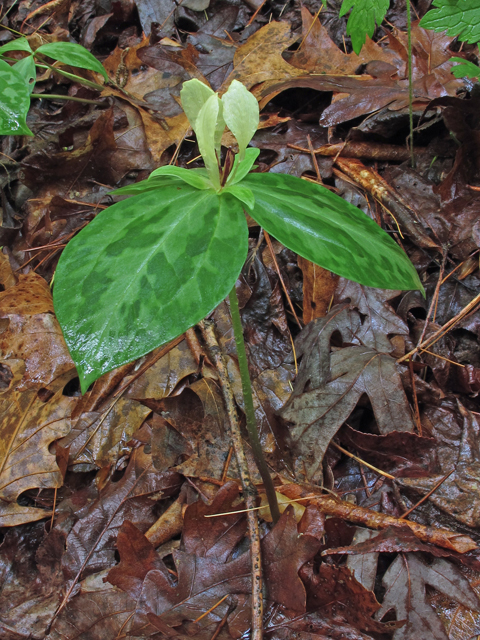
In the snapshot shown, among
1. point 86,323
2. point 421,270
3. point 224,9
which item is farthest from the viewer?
point 224,9

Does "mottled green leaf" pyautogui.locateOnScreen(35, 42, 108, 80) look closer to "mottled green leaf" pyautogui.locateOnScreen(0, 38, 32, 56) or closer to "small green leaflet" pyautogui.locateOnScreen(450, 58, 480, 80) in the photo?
"mottled green leaf" pyautogui.locateOnScreen(0, 38, 32, 56)

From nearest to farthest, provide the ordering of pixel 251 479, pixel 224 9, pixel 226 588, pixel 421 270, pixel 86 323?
pixel 86 323, pixel 226 588, pixel 251 479, pixel 421 270, pixel 224 9

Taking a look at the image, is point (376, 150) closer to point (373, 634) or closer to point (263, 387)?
point (263, 387)

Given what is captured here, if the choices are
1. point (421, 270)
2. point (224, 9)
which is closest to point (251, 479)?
point (421, 270)

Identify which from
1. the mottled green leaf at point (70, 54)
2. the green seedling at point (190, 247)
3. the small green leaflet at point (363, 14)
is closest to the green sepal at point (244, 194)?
the green seedling at point (190, 247)

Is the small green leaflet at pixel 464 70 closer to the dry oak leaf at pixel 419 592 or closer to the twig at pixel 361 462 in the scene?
the twig at pixel 361 462

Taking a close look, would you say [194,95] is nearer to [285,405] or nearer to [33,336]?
[285,405]

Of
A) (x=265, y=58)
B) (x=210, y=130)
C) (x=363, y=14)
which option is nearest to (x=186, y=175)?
(x=210, y=130)

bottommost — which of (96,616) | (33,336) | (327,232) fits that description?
(96,616)
